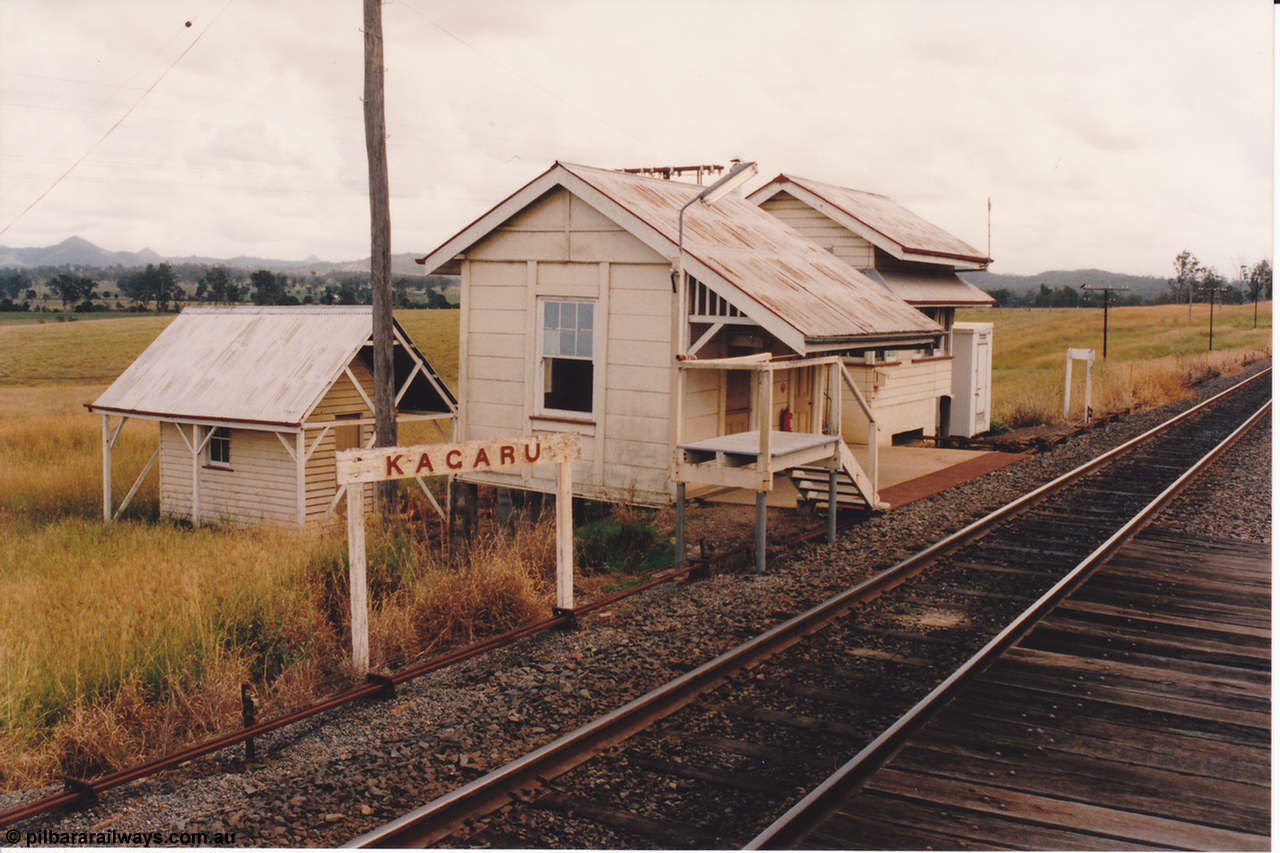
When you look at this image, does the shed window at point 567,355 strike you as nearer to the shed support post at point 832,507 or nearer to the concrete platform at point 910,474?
the concrete platform at point 910,474

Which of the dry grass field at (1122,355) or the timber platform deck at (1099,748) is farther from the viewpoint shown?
the dry grass field at (1122,355)

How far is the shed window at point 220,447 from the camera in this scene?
1885cm

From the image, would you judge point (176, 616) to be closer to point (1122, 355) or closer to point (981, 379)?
point (981, 379)

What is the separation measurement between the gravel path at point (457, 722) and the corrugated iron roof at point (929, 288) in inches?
343

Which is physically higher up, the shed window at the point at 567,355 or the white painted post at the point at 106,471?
the shed window at the point at 567,355

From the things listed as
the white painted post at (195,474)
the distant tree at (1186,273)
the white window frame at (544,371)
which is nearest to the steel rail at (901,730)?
the white window frame at (544,371)

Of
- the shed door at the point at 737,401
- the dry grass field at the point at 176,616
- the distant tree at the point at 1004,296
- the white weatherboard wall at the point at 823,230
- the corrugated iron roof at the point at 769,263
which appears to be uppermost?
the distant tree at the point at 1004,296

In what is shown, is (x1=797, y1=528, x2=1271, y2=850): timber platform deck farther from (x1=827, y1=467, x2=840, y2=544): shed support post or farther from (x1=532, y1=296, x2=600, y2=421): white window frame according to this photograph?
(x1=532, y1=296, x2=600, y2=421): white window frame

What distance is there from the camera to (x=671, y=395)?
1280cm

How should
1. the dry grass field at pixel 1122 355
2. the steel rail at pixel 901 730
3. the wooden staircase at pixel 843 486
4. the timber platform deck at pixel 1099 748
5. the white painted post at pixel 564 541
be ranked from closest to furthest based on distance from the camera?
1. the steel rail at pixel 901 730
2. the timber platform deck at pixel 1099 748
3. the white painted post at pixel 564 541
4. the wooden staircase at pixel 843 486
5. the dry grass field at pixel 1122 355

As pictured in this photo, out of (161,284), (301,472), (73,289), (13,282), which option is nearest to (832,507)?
(301,472)

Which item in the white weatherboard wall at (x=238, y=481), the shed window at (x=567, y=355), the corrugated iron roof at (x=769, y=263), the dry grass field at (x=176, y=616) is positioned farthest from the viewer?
the white weatherboard wall at (x=238, y=481)

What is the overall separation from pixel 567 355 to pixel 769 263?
9.71 feet

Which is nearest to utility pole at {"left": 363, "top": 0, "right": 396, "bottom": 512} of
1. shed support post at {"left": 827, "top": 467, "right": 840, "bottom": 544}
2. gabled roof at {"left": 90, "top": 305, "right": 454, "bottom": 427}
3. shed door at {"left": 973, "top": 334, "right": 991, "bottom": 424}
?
gabled roof at {"left": 90, "top": 305, "right": 454, "bottom": 427}
